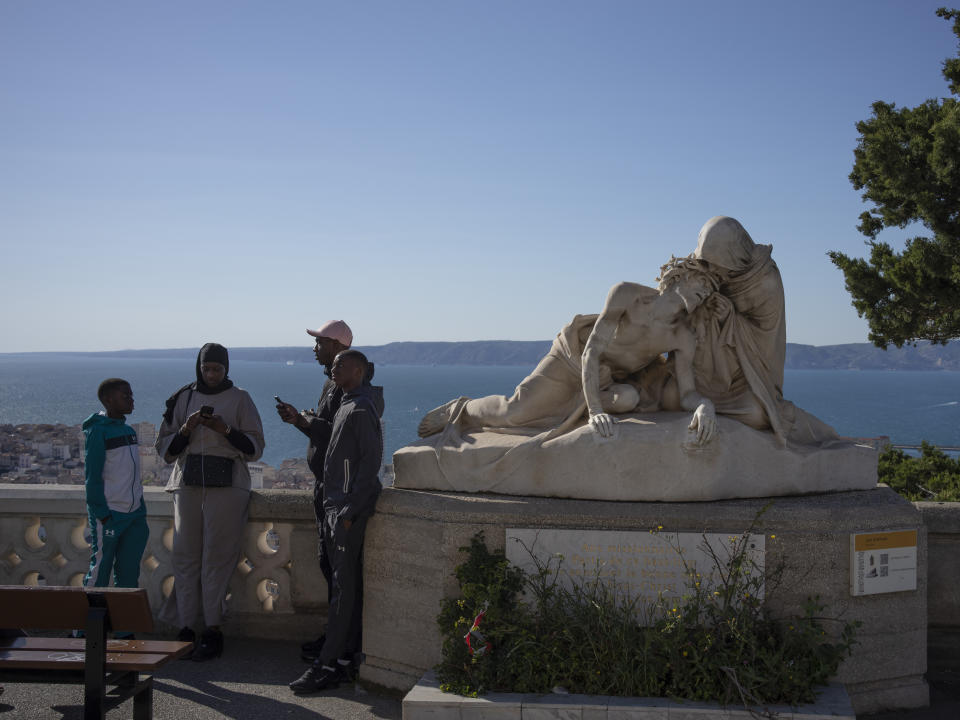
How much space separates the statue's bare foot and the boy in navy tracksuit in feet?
2.34

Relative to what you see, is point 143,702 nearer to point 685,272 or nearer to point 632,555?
point 632,555

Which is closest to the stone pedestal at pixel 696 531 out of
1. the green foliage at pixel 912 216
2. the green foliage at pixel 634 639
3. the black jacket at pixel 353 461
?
the green foliage at pixel 634 639

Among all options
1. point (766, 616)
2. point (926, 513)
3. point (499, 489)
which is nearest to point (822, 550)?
point (766, 616)

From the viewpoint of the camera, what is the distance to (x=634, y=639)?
439cm

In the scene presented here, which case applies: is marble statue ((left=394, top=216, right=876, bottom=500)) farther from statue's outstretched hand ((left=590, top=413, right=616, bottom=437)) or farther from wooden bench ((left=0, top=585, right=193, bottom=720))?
wooden bench ((left=0, top=585, right=193, bottom=720))

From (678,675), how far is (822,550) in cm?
116

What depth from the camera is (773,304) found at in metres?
5.28

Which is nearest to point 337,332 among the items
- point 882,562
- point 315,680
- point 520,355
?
point 315,680

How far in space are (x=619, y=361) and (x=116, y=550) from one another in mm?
3401

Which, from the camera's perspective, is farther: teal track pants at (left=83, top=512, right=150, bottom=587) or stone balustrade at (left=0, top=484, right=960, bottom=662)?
stone balustrade at (left=0, top=484, right=960, bottom=662)

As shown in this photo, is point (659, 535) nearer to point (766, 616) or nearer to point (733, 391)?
point (766, 616)

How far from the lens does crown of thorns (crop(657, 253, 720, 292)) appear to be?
17.3ft

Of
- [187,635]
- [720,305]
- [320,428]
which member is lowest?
[187,635]

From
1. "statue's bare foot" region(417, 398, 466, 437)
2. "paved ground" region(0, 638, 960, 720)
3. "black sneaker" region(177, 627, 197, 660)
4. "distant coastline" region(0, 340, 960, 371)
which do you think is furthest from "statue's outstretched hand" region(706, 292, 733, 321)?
"distant coastline" region(0, 340, 960, 371)
